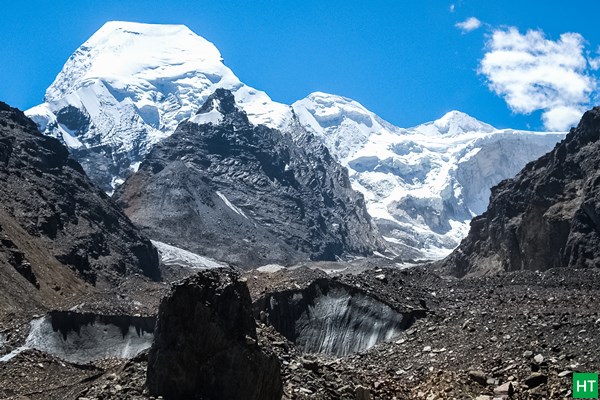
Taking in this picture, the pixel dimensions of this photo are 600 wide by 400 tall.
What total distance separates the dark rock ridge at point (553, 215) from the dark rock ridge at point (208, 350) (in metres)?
46.4

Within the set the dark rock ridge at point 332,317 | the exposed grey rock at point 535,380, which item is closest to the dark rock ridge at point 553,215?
the dark rock ridge at point 332,317

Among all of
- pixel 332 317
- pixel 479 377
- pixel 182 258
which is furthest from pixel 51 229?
pixel 479 377

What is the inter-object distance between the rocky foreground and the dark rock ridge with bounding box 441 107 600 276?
91.2 feet

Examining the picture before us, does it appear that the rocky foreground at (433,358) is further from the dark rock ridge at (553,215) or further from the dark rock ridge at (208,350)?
the dark rock ridge at (553,215)

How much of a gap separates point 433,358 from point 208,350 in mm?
10708

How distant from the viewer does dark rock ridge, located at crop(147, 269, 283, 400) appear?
19875mm

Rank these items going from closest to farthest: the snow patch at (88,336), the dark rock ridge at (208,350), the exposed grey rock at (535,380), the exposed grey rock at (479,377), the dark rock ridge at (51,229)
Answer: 1. the dark rock ridge at (208,350)
2. the exposed grey rock at (535,380)
3. the exposed grey rock at (479,377)
4. the snow patch at (88,336)
5. the dark rock ridge at (51,229)

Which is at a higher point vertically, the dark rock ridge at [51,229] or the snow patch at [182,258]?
the snow patch at [182,258]

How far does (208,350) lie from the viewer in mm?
20234

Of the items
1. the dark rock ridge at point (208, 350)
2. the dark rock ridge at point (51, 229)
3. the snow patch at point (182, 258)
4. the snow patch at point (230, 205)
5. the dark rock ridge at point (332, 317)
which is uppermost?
the snow patch at point (230, 205)

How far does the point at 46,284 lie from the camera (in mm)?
61312

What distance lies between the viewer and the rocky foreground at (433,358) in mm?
22797

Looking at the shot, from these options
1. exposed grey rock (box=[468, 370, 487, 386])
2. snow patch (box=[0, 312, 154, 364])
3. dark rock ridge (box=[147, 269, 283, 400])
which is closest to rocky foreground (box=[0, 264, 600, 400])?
exposed grey rock (box=[468, 370, 487, 386])

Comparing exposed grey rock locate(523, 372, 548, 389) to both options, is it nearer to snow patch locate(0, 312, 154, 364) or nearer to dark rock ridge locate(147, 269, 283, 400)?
dark rock ridge locate(147, 269, 283, 400)
